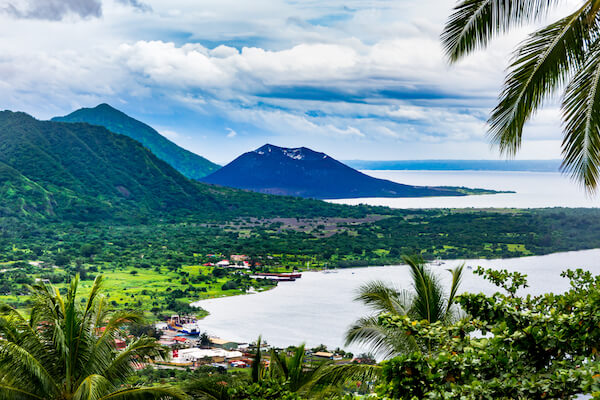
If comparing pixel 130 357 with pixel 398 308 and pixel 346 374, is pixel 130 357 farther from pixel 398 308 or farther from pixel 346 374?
pixel 398 308

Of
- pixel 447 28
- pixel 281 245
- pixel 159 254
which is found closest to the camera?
pixel 447 28

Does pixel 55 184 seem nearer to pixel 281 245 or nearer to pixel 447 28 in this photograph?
pixel 281 245

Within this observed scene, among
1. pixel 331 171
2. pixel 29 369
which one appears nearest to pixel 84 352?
pixel 29 369

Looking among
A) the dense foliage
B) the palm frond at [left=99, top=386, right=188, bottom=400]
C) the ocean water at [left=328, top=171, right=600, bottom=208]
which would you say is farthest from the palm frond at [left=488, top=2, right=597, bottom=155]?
the ocean water at [left=328, top=171, right=600, bottom=208]

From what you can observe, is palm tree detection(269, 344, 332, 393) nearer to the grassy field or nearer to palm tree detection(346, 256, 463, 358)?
palm tree detection(346, 256, 463, 358)

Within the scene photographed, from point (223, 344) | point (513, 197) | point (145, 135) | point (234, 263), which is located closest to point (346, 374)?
point (223, 344)
